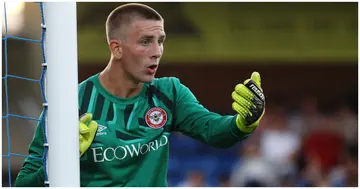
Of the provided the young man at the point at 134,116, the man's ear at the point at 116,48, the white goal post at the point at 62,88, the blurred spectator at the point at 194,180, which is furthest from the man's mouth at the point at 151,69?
the blurred spectator at the point at 194,180

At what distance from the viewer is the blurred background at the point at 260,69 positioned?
8.16m

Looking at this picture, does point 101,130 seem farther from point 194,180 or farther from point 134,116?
point 194,180

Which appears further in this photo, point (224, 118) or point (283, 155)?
point (283, 155)

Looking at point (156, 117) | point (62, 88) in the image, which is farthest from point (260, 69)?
point (62, 88)

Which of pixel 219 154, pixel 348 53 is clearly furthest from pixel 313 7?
pixel 219 154

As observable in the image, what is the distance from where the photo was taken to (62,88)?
9.36 feet

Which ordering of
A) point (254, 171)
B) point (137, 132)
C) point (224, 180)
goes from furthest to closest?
point (224, 180) → point (254, 171) → point (137, 132)

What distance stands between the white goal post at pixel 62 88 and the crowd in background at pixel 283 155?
4.70m

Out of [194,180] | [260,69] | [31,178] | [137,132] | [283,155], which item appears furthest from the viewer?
[260,69]

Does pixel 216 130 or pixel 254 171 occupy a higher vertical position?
pixel 216 130

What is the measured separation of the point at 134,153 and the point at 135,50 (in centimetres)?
40

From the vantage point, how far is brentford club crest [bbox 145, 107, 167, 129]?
131 inches

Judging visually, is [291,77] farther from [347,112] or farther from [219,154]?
[219,154]

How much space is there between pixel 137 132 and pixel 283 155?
189 inches
